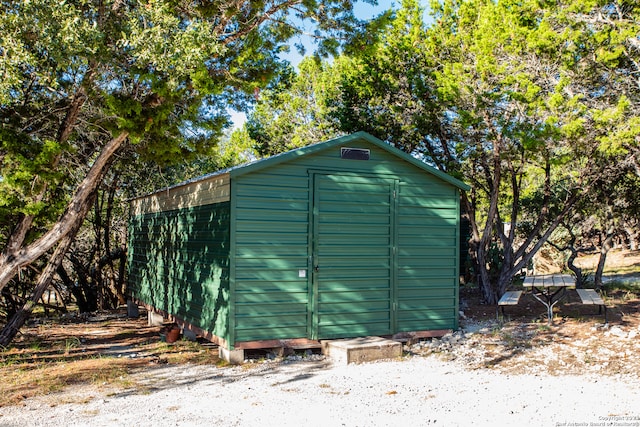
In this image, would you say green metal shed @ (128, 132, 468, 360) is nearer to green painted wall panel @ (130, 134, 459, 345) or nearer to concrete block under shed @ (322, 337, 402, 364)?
green painted wall panel @ (130, 134, 459, 345)

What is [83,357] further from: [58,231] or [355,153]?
[355,153]

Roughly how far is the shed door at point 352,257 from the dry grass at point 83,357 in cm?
173

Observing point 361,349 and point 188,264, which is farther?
point 188,264

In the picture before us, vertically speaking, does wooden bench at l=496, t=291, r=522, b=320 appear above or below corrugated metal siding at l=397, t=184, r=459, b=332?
below

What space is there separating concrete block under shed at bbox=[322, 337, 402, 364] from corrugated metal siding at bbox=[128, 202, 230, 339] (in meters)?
1.47

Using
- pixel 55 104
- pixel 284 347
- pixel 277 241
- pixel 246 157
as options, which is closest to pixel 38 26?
pixel 55 104

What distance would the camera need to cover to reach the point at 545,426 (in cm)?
490

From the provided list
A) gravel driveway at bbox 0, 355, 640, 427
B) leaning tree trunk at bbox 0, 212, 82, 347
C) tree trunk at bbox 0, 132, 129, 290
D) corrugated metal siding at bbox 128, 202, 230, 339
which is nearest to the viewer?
gravel driveway at bbox 0, 355, 640, 427

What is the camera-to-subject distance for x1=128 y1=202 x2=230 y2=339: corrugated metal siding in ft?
25.5

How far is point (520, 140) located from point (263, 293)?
6.25m

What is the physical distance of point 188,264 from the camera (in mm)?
9047

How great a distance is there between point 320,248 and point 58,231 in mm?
3672

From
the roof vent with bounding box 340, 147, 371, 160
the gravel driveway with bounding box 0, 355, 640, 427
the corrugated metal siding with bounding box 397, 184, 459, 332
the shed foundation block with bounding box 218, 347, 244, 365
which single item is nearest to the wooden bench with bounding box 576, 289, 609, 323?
the corrugated metal siding with bounding box 397, 184, 459, 332

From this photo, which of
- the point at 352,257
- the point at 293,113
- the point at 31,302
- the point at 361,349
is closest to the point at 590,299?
the point at 352,257
